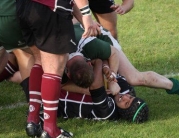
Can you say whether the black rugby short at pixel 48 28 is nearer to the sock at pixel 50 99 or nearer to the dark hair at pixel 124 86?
the sock at pixel 50 99

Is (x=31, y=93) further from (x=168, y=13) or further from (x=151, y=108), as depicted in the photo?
(x=168, y=13)

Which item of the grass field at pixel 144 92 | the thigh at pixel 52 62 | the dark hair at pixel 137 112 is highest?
the thigh at pixel 52 62

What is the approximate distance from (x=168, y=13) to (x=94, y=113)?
16.5 ft

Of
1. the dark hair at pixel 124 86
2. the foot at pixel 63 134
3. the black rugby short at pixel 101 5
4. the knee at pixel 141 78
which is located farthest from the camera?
the black rugby short at pixel 101 5

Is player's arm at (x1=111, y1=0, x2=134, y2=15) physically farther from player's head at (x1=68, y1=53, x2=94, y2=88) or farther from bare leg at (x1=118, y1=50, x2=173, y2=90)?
player's head at (x1=68, y1=53, x2=94, y2=88)

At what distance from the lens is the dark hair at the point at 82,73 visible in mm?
4414

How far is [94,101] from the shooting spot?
4.62 metres

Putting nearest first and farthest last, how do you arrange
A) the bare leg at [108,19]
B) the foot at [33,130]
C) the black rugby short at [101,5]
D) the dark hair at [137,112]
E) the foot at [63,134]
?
the foot at [63,134] < the foot at [33,130] < the dark hair at [137,112] < the black rugby short at [101,5] < the bare leg at [108,19]

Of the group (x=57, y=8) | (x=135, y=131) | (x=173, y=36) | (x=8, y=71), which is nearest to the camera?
(x=57, y=8)

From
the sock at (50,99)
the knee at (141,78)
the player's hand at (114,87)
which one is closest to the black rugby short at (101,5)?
the knee at (141,78)

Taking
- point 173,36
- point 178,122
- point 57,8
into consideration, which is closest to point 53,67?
point 57,8

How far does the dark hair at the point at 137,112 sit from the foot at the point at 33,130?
81 centimetres

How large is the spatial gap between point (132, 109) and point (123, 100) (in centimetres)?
14

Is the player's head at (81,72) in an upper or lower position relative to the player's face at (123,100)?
upper
